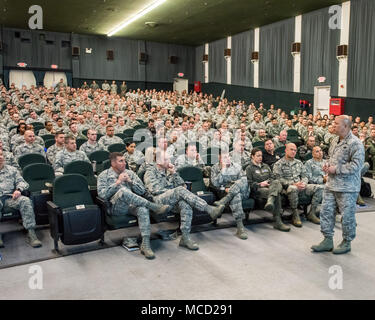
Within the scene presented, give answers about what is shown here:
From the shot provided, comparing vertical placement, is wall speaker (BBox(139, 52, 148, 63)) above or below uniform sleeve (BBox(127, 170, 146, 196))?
above

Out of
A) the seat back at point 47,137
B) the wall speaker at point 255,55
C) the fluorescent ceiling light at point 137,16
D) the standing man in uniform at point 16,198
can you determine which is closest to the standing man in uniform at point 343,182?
the standing man in uniform at point 16,198

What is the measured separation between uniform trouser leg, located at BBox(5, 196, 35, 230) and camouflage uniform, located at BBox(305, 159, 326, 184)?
3.61 m

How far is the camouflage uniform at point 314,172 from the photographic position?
17.6 ft

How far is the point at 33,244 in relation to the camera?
4078mm

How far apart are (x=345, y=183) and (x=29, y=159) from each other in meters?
4.15

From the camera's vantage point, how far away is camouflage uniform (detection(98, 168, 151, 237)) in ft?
13.3

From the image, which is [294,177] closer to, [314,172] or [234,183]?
[314,172]

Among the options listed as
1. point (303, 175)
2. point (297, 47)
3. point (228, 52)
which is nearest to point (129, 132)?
point (303, 175)

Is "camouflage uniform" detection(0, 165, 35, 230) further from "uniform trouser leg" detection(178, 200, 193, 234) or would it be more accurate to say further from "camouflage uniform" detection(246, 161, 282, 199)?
"camouflage uniform" detection(246, 161, 282, 199)

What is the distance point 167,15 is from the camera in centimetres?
1432

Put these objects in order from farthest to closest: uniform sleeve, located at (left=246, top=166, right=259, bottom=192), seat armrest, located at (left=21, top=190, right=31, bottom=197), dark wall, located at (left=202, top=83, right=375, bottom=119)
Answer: dark wall, located at (left=202, top=83, right=375, bottom=119) → uniform sleeve, located at (left=246, top=166, right=259, bottom=192) → seat armrest, located at (left=21, top=190, right=31, bottom=197)

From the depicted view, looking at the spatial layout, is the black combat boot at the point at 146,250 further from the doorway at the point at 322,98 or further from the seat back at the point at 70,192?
the doorway at the point at 322,98

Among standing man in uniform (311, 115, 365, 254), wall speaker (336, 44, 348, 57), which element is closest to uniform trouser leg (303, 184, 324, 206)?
standing man in uniform (311, 115, 365, 254)

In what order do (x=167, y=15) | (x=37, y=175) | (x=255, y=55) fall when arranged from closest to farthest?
(x=37, y=175) < (x=167, y=15) < (x=255, y=55)
